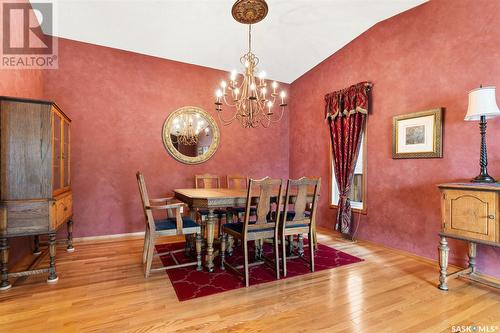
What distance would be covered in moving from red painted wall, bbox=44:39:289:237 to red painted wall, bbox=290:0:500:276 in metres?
2.63

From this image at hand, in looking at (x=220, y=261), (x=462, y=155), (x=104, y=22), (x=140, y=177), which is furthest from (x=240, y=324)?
(x=104, y=22)

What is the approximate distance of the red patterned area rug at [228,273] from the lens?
7.62ft

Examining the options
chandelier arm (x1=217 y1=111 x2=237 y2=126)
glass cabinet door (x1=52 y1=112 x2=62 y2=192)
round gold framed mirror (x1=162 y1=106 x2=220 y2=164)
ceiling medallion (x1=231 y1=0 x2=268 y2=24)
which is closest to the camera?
glass cabinet door (x1=52 y1=112 x2=62 y2=192)

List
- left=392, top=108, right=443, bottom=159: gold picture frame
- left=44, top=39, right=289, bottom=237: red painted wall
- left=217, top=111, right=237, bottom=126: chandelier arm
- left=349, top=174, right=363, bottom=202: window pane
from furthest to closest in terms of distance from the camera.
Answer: left=217, top=111, right=237, bottom=126: chandelier arm
left=349, top=174, right=363, bottom=202: window pane
left=44, top=39, right=289, bottom=237: red painted wall
left=392, top=108, right=443, bottom=159: gold picture frame

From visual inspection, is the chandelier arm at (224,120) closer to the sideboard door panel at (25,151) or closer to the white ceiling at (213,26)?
the white ceiling at (213,26)

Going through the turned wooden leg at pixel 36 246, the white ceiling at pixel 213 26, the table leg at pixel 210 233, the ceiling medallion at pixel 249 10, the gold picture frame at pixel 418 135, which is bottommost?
the turned wooden leg at pixel 36 246

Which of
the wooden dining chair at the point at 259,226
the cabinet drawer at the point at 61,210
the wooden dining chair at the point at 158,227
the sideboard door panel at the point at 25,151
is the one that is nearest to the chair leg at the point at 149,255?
the wooden dining chair at the point at 158,227

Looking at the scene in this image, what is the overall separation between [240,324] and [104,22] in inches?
152

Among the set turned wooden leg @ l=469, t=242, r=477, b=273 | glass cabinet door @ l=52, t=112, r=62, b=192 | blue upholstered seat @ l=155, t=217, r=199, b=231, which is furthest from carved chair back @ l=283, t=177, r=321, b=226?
glass cabinet door @ l=52, t=112, r=62, b=192

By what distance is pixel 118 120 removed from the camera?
397cm

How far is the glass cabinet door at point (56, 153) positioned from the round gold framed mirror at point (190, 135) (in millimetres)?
1599

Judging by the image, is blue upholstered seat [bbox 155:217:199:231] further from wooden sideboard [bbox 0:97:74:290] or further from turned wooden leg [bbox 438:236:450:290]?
turned wooden leg [bbox 438:236:450:290]

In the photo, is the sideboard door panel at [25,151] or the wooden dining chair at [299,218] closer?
the sideboard door panel at [25,151]

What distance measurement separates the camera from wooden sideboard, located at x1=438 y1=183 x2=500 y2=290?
2.09 meters
